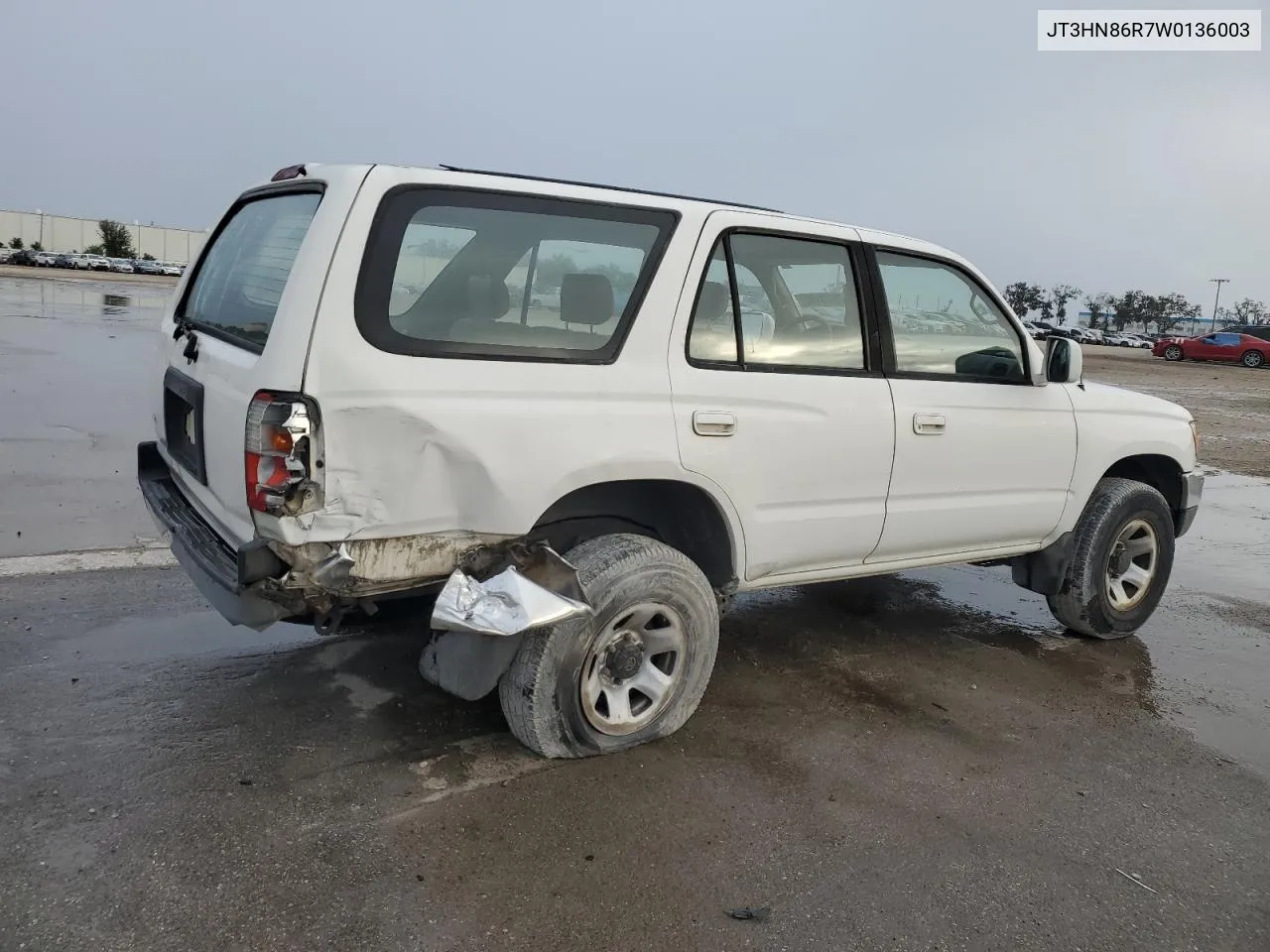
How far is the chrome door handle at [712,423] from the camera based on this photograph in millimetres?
3463

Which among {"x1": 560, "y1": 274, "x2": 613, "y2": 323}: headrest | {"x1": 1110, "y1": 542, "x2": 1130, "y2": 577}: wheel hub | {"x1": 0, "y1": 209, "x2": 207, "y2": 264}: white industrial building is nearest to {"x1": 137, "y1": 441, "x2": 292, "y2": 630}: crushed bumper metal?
{"x1": 560, "y1": 274, "x2": 613, "y2": 323}: headrest

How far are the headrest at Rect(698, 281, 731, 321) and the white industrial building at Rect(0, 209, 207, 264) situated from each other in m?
102

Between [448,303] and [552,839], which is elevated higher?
[448,303]

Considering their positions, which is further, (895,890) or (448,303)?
(448,303)

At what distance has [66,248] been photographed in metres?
96.4

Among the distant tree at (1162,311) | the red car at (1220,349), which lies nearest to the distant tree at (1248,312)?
the distant tree at (1162,311)

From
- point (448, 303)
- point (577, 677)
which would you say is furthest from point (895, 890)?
point (448, 303)

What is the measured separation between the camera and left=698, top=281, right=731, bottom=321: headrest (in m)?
3.58

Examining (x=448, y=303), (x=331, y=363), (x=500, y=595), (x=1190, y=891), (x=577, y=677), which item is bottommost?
(x=1190, y=891)

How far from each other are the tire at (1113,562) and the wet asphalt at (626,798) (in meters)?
0.18

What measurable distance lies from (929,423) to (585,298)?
1654 mm

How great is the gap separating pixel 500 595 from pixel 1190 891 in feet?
7.51

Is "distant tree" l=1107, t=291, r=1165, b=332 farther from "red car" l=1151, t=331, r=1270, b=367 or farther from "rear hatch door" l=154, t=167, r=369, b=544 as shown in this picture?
"rear hatch door" l=154, t=167, r=369, b=544

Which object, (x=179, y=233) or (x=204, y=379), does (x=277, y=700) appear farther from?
(x=179, y=233)
